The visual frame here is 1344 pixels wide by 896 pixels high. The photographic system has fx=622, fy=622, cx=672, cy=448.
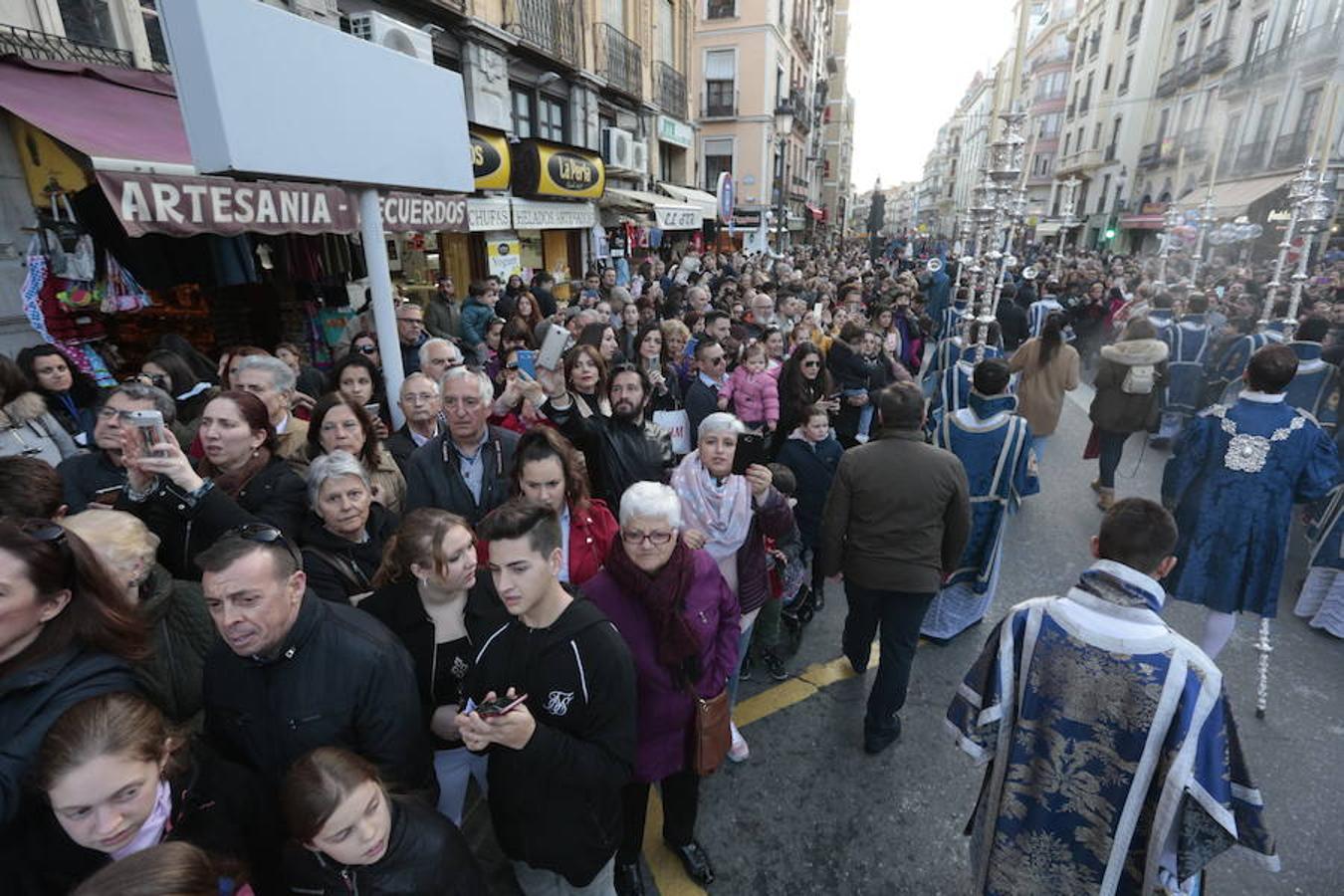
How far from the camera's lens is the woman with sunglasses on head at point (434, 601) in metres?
2.26

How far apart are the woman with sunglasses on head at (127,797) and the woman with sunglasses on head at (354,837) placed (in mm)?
165

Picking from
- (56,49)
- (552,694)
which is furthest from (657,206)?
(552,694)

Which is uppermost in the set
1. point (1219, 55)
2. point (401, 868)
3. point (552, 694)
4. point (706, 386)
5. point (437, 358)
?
point (1219, 55)

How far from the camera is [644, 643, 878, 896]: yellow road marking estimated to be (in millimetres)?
2699

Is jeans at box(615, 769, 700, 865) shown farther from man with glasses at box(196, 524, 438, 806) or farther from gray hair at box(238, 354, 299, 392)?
gray hair at box(238, 354, 299, 392)

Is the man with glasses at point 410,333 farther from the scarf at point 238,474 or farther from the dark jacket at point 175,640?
the dark jacket at point 175,640

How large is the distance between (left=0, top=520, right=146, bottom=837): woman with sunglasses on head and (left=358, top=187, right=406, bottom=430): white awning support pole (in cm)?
196

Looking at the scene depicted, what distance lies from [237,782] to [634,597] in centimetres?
129

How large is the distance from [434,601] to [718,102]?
32.3m

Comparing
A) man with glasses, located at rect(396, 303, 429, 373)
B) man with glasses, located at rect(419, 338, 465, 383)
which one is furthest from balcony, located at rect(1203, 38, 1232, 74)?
man with glasses, located at rect(419, 338, 465, 383)

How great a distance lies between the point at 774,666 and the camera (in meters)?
4.01

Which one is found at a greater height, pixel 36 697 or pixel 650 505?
pixel 650 505

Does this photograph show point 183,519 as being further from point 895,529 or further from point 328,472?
point 895,529

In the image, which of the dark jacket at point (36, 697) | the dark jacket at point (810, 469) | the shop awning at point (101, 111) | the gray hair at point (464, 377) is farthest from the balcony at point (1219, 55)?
the dark jacket at point (36, 697)
